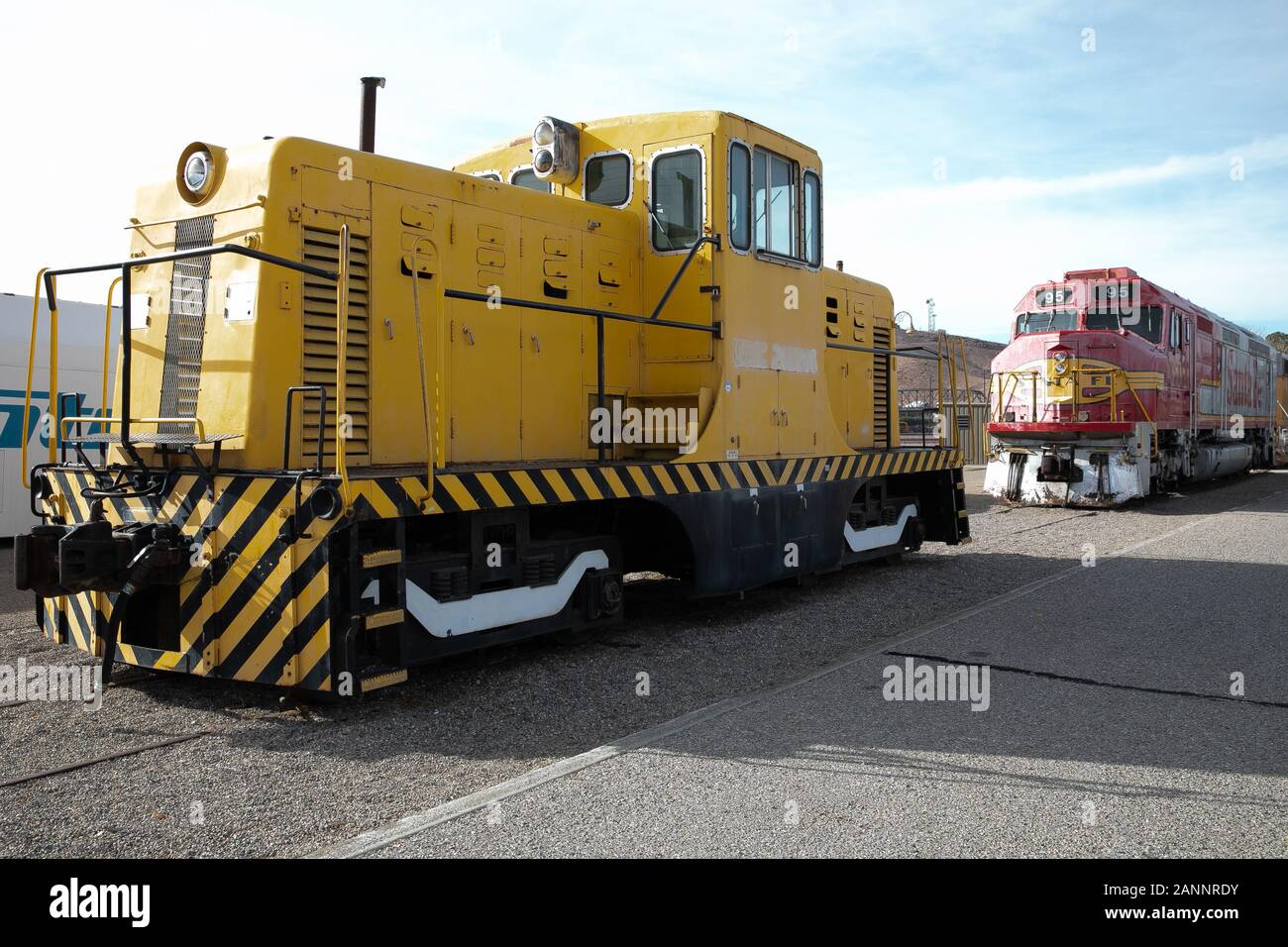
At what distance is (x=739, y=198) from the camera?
7777 mm

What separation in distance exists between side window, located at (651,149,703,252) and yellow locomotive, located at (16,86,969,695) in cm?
2

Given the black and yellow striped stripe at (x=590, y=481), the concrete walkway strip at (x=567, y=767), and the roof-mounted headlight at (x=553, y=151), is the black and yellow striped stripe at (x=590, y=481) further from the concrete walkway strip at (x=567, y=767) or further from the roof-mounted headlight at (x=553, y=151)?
the roof-mounted headlight at (x=553, y=151)

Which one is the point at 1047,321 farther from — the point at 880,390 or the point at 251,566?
the point at 251,566

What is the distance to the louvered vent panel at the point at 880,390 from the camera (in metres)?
10.7

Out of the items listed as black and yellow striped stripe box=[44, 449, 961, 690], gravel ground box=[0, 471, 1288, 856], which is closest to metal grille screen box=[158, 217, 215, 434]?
black and yellow striped stripe box=[44, 449, 961, 690]

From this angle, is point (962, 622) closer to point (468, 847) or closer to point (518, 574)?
point (518, 574)

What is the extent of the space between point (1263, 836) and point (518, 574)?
13.6 feet

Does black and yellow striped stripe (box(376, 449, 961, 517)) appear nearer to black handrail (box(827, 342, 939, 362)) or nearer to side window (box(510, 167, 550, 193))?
black handrail (box(827, 342, 939, 362))

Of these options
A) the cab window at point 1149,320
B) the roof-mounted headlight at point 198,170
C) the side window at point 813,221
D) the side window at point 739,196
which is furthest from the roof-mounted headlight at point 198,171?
the cab window at point 1149,320

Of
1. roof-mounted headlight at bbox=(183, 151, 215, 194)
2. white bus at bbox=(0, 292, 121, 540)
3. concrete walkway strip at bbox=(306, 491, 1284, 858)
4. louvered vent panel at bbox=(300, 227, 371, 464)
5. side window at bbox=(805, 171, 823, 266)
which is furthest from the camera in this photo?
white bus at bbox=(0, 292, 121, 540)

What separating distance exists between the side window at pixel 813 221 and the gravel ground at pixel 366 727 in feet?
9.85

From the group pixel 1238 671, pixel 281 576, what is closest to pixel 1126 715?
pixel 1238 671

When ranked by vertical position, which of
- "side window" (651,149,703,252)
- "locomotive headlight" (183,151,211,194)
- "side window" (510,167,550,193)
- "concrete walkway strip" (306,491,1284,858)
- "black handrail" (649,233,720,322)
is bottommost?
"concrete walkway strip" (306,491,1284,858)

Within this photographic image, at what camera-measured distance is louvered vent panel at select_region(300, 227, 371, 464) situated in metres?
5.73
